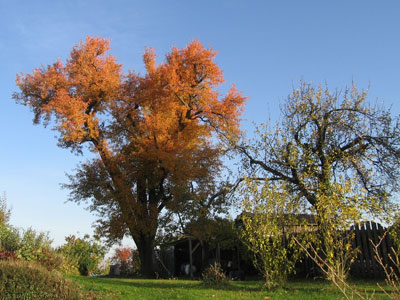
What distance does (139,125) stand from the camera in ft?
75.7

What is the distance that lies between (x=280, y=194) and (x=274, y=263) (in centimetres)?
216

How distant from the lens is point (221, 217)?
20.4 metres

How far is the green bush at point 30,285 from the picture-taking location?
9023mm

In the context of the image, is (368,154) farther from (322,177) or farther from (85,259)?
(85,259)

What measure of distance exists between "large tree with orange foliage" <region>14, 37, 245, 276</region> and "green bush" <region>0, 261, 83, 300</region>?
11.0 meters

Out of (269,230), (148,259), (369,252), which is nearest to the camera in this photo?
(269,230)

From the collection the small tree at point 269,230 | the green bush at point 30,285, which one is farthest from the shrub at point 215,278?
the green bush at point 30,285

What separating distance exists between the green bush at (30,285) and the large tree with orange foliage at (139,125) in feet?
36.0

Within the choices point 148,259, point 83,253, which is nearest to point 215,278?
point 148,259

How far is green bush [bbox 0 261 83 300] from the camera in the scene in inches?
355

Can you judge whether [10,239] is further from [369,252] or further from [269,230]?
[369,252]

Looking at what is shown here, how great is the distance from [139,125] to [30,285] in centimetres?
1466

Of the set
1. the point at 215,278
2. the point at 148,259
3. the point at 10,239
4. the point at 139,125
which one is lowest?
the point at 215,278

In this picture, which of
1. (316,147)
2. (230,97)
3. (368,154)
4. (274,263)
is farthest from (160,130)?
(274,263)
